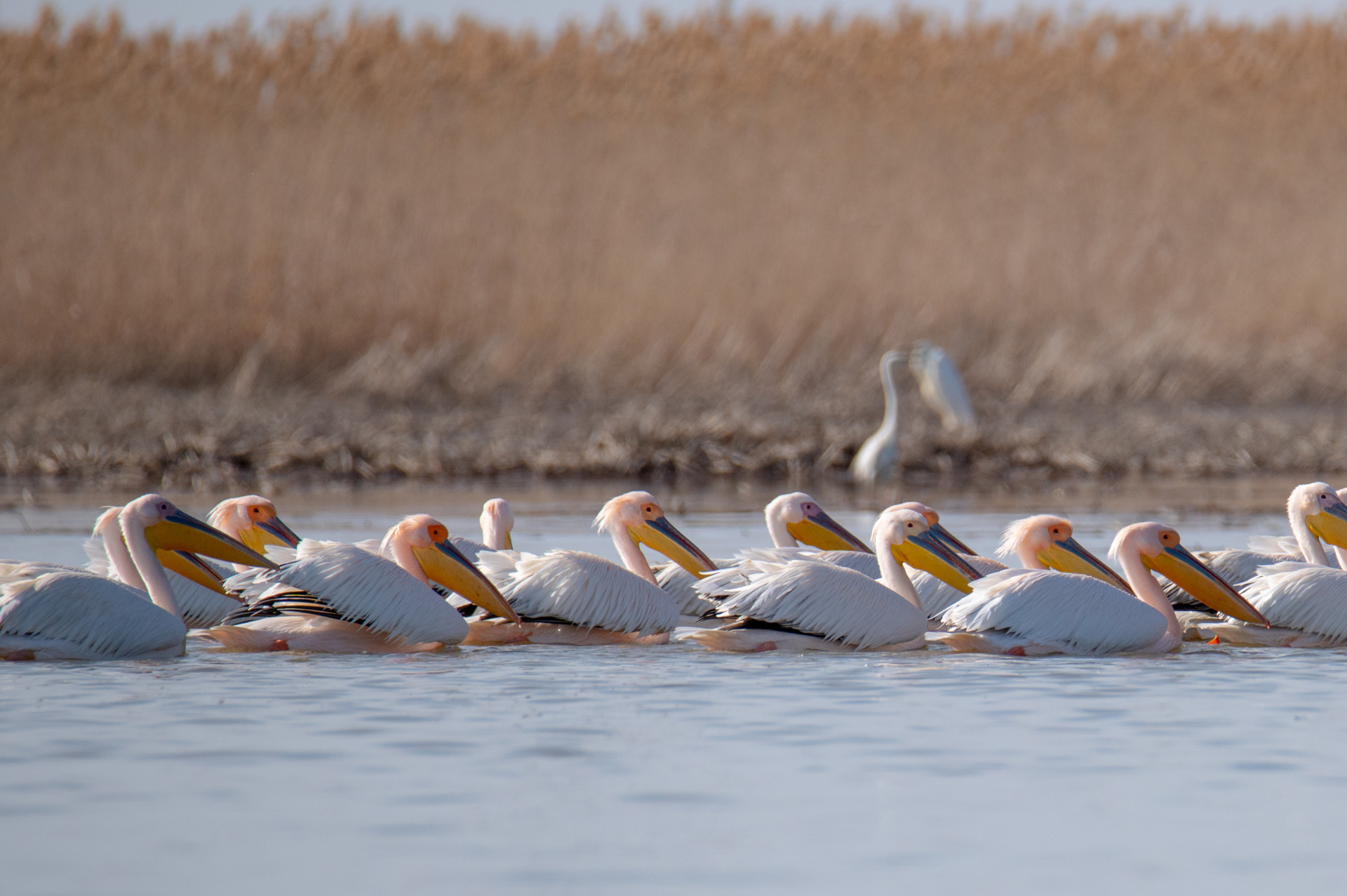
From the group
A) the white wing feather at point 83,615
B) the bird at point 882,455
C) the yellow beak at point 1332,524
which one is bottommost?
the white wing feather at point 83,615

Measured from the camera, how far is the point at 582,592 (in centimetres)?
555

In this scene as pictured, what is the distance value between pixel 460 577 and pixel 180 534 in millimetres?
830

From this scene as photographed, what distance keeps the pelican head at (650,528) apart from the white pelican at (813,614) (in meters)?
0.64

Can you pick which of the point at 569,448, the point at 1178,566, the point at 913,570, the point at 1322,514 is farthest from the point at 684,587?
the point at 569,448

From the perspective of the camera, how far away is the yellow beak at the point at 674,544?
629 centimetres

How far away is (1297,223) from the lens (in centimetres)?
1452

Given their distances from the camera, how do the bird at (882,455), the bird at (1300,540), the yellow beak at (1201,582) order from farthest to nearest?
the bird at (882,455), the bird at (1300,540), the yellow beak at (1201,582)

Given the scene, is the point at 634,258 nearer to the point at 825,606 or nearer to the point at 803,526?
the point at 803,526

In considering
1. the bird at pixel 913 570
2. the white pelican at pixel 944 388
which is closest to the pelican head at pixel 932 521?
the bird at pixel 913 570

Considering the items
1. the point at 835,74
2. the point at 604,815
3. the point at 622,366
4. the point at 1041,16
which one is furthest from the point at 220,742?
the point at 1041,16

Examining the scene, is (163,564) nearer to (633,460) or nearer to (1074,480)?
(633,460)

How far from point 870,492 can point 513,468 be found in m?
2.05

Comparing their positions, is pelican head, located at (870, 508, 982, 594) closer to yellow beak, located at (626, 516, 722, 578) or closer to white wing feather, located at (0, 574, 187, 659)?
yellow beak, located at (626, 516, 722, 578)

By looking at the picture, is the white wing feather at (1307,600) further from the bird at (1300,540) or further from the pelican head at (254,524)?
the pelican head at (254,524)
